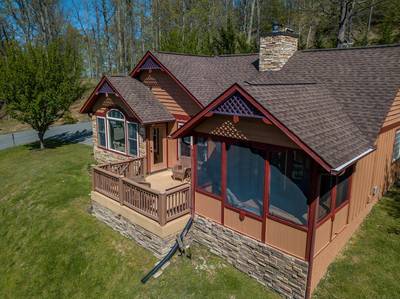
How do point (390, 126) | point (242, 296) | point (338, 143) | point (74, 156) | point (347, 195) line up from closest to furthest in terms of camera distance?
point (338, 143)
point (242, 296)
point (347, 195)
point (390, 126)
point (74, 156)

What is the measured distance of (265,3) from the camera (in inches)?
1647

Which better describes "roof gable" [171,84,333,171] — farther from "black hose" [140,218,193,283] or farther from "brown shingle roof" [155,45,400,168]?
"black hose" [140,218,193,283]

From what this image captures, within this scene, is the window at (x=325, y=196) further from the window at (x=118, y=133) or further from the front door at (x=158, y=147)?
the window at (x=118, y=133)

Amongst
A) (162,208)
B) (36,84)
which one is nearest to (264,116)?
(162,208)

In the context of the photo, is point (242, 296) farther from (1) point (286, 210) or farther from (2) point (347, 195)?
(2) point (347, 195)

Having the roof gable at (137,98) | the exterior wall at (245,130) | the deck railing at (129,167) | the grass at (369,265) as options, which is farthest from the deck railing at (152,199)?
the grass at (369,265)

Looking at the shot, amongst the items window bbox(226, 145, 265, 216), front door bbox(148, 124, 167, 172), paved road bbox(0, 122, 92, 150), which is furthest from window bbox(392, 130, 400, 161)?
paved road bbox(0, 122, 92, 150)

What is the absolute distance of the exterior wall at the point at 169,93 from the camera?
1359 cm

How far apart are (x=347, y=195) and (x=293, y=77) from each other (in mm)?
5651

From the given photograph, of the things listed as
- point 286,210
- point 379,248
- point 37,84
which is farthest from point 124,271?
point 37,84

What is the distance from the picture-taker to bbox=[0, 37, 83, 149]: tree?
787 inches

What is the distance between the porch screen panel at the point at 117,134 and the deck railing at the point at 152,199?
14.2 ft

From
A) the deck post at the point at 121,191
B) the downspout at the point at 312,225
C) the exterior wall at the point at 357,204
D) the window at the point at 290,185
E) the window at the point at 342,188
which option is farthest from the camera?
the deck post at the point at 121,191

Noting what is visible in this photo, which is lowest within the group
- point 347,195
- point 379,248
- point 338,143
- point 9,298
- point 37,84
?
point 9,298
